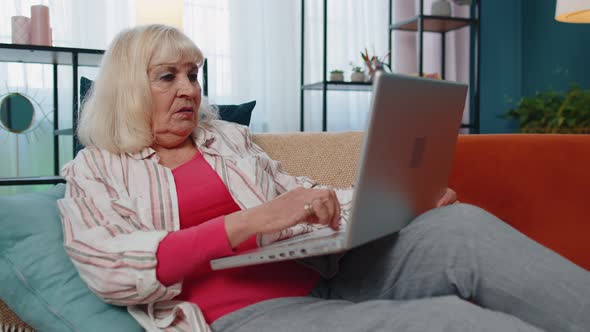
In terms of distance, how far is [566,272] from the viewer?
920 mm

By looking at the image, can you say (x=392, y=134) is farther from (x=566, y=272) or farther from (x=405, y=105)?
(x=566, y=272)

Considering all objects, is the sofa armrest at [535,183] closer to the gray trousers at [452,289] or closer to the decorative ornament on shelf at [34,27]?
the gray trousers at [452,289]

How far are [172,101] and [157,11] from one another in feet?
3.64

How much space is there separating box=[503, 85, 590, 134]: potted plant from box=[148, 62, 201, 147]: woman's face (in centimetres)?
259

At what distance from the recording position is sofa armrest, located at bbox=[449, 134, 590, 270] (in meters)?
1.59

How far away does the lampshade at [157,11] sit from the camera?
2.20 metres

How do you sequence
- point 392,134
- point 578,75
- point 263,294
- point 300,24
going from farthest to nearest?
point 578,75
point 300,24
point 263,294
point 392,134

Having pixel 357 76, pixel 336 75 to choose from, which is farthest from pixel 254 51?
pixel 357 76

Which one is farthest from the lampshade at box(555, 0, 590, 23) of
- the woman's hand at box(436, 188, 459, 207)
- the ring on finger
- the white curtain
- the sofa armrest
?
the ring on finger

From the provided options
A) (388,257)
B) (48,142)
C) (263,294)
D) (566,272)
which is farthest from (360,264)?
(48,142)

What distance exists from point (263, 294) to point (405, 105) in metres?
0.43

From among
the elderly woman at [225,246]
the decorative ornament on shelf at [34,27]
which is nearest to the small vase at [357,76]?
the decorative ornament on shelf at [34,27]

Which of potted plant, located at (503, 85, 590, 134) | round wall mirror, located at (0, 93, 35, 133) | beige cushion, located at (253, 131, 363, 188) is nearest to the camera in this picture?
beige cushion, located at (253, 131, 363, 188)

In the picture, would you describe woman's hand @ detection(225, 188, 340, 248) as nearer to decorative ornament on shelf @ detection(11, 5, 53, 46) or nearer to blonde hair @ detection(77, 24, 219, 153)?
blonde hair @ detection(77, 24, 219, 153)
